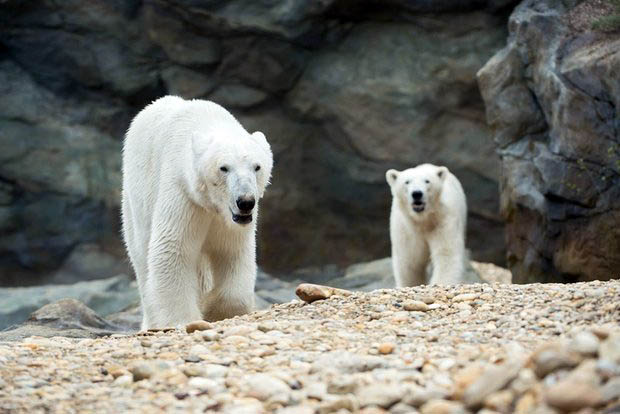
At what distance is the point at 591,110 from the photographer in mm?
7176

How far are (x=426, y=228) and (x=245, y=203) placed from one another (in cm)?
417

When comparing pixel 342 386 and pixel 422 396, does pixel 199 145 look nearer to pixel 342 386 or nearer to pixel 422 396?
pixel 342 386

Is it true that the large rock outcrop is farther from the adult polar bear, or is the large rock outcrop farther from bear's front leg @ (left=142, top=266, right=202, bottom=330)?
bear's front leg @ (left=142, top=266, right=202, bottom=330)

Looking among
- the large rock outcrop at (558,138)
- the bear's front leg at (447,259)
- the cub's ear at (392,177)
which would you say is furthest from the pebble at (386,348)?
the cub's ear at (392,177)

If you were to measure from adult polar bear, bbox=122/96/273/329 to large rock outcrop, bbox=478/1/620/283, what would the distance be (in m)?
3.21

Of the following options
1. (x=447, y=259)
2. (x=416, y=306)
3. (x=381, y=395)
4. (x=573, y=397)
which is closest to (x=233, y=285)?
(x=416, y=306)

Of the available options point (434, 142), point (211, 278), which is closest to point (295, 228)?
point (434, 142)

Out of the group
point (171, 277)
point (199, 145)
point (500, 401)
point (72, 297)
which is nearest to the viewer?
point (500, 401)

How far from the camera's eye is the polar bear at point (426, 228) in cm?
827

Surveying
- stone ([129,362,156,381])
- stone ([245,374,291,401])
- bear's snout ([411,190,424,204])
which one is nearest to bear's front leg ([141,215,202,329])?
stone ([129,362,156,381])

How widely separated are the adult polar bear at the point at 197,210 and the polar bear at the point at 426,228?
125 inches

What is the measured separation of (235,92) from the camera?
10.8m

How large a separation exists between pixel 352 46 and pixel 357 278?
8.77ft

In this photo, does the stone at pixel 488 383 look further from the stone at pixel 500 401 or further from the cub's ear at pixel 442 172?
the cub's ear at pixel 442 172
